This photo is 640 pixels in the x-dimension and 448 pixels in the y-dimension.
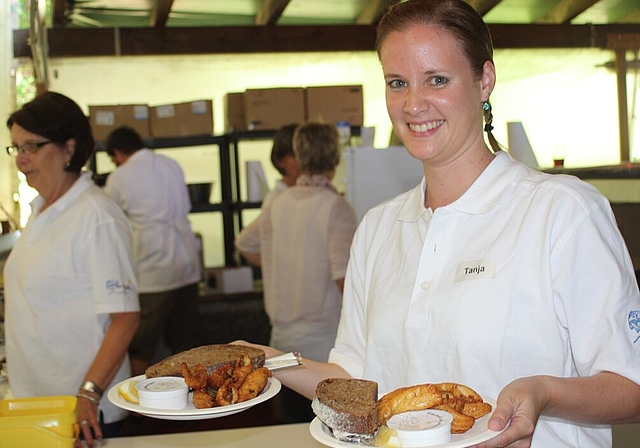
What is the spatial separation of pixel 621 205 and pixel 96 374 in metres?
1.90

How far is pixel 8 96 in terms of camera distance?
3.28 meters

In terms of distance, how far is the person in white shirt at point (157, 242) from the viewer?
4.55m

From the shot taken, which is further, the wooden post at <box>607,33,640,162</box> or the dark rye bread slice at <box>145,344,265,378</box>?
the wooden post at <box>607,33,640,162</box>

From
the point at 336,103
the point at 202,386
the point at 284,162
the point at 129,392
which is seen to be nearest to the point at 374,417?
the point at 202,386

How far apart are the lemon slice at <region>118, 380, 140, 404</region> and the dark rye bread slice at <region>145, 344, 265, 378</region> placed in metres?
0.07

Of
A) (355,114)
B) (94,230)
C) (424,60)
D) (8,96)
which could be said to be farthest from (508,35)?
(424,60)

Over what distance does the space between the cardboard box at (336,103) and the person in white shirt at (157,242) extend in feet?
4.44

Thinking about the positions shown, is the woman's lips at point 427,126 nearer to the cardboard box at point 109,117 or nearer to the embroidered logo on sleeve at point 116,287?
the embroidered logo on sleeve at point 116,287

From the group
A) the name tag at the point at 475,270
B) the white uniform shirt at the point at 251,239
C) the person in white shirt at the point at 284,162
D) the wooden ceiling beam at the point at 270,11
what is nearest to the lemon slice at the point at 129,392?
the name tag at the point at 475,270

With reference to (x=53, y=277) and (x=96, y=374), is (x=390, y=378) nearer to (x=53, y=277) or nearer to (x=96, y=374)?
(x=96, y=374)

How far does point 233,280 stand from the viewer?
20.3 ft

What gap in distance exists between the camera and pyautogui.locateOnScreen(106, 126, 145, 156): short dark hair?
4.81 meters

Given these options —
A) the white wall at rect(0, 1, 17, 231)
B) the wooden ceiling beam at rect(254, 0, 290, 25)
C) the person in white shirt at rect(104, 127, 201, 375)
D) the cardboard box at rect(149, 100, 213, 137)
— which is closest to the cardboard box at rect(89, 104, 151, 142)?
the cardboard box at rect(149, 100, 213, 137)

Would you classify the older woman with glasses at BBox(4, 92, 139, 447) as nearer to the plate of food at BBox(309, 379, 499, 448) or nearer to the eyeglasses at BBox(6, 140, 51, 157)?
the eyeglasses at BBox(6, 140, 51, 157)
